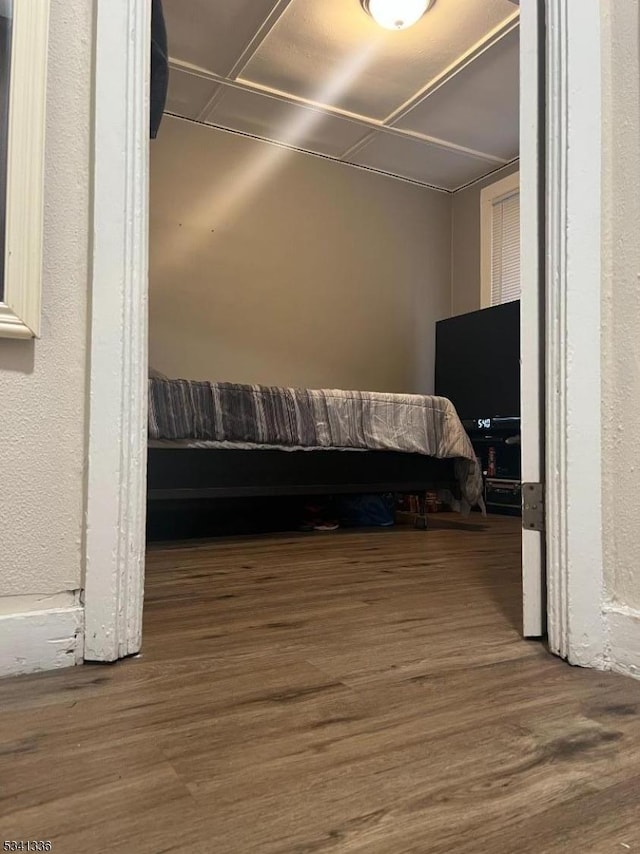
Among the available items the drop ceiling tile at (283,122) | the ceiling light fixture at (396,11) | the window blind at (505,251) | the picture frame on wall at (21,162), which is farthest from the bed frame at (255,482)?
the drop ceiling tile at (283,122)

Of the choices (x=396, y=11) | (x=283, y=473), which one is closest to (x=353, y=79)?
(x=396, y=11)

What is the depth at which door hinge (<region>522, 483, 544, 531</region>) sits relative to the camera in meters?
1.12

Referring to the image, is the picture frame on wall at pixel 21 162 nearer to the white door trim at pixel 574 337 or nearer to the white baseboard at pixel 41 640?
the white baseboard at pixel 41 640

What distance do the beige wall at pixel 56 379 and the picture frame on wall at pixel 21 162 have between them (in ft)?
0.09

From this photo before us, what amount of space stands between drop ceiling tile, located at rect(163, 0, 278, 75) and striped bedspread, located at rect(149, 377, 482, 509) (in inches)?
70.8

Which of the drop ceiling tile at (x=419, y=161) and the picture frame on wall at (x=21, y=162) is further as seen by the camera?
the drop ceiling tile at (x=419, y=161)

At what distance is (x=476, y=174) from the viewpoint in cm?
448

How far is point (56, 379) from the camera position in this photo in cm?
99

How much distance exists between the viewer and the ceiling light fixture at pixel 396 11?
2.79 meters

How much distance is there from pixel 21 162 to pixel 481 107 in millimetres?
3331

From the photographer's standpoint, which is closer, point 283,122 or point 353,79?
point 353,79

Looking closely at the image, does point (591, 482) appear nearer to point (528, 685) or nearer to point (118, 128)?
point (528, 685)

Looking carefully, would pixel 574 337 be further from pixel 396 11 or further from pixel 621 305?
pixel 396 11

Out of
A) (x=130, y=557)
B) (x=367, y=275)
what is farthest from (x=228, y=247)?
(x=130, y=557)
